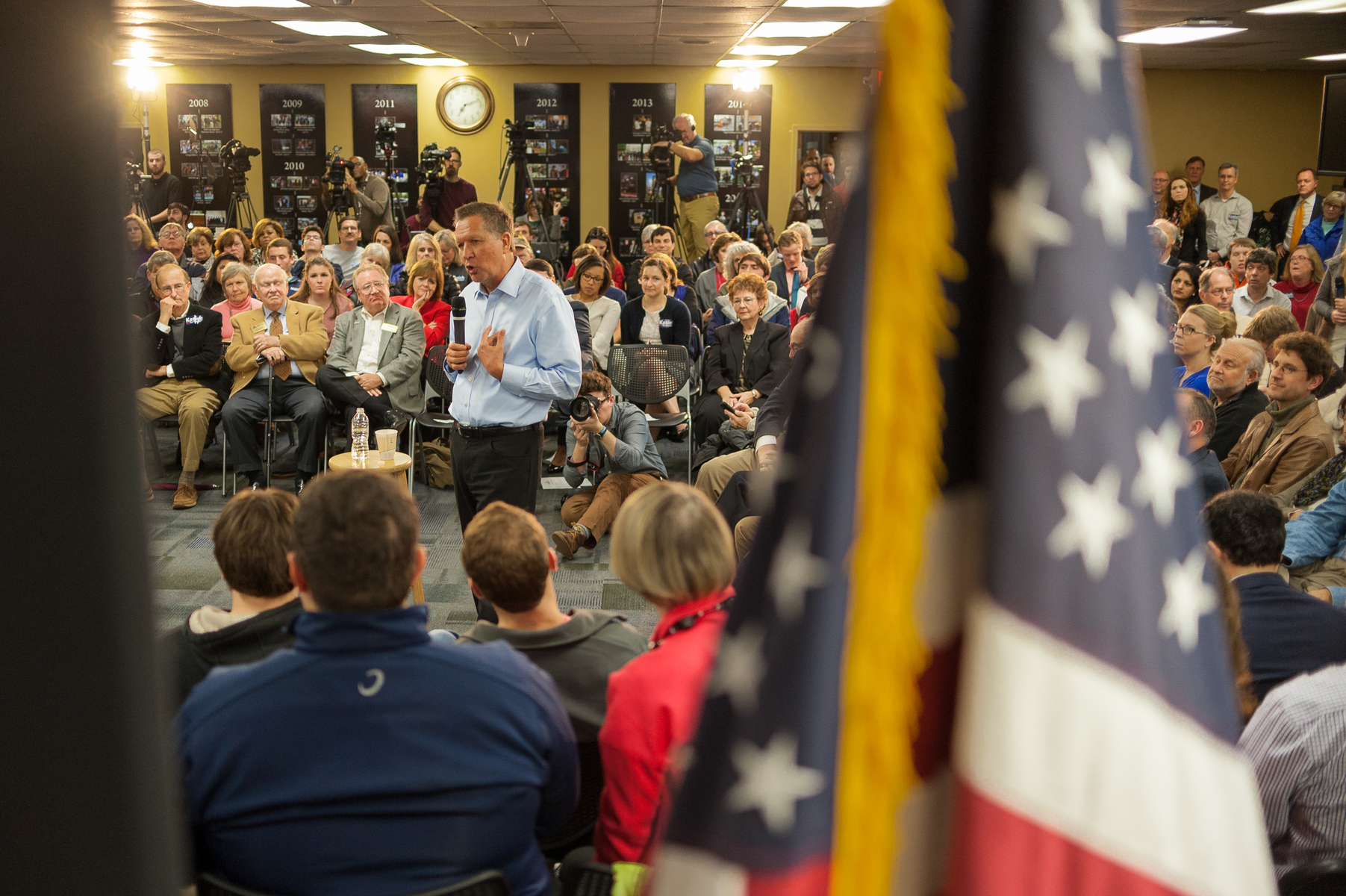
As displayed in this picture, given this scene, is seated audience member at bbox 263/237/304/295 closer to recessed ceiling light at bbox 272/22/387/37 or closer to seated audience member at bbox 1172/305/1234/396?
recessed ceiling light at bbox 272/22/387/37

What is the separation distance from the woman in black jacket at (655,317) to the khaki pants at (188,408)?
→ 7.81 ft

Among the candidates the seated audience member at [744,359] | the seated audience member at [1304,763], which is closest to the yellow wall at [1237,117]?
the seated audience member at [744,359]

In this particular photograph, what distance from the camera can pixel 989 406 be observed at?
39cm

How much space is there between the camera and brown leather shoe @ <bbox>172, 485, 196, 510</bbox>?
5051 mm

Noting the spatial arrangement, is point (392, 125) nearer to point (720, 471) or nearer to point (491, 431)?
point (720, 471)

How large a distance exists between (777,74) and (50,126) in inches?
527

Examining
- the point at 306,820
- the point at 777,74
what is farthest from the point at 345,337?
the point at 777,74

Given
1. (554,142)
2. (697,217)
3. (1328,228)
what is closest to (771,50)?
(697,217)

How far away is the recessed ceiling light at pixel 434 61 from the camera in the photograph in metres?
11.8

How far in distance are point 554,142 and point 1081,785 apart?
43.3 ft

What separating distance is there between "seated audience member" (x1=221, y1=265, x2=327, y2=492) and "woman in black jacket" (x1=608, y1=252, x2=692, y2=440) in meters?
1.80

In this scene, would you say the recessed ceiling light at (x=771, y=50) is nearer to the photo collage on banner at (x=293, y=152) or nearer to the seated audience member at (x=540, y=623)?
the photo collage on banner at (x=293, y=152)

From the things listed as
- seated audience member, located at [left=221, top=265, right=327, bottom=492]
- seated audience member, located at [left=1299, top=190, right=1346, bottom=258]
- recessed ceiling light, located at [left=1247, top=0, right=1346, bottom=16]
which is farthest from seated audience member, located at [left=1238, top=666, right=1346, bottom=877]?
seated audience member, located at [left=1299, top=190, right=1346, bottom=258]

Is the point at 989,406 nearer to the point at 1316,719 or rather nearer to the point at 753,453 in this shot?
the point at 1316,719
